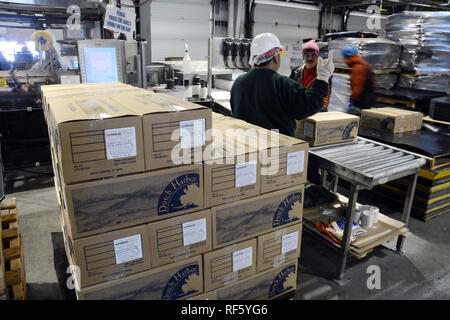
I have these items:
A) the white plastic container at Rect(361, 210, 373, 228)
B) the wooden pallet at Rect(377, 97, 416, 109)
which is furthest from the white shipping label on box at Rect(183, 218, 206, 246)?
the wooden pallet at Rect(377, 97, 416, 109)

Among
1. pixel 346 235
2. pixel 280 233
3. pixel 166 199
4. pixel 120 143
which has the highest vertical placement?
pixel 120 143

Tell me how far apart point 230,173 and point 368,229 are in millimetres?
1624

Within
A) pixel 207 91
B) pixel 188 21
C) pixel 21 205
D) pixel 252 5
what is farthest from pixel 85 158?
pixel 252 5

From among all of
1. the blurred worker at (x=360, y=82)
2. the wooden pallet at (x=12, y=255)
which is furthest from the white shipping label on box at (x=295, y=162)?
the blurred worker at (x=360, y=82)

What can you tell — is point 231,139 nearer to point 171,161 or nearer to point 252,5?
point 171,161

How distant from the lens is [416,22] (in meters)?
4.78

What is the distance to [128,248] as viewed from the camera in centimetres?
144

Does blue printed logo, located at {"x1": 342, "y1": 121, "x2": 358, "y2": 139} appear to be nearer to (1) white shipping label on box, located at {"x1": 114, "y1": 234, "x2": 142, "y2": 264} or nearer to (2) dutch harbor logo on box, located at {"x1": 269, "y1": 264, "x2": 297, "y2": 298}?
(2) dutch harbor logo on box, located at {"x1": 269, "y1": 264, "x2": 297, "y2": 298}

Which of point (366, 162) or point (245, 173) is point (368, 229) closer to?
point (366, 162)

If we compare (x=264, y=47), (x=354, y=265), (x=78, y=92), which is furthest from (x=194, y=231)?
(x=354, y=265)

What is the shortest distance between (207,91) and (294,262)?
2.90m

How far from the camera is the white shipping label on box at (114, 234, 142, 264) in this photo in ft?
4.66

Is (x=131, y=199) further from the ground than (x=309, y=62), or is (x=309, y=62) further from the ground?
(x=309, y=62)

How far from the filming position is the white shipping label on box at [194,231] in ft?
5.06
